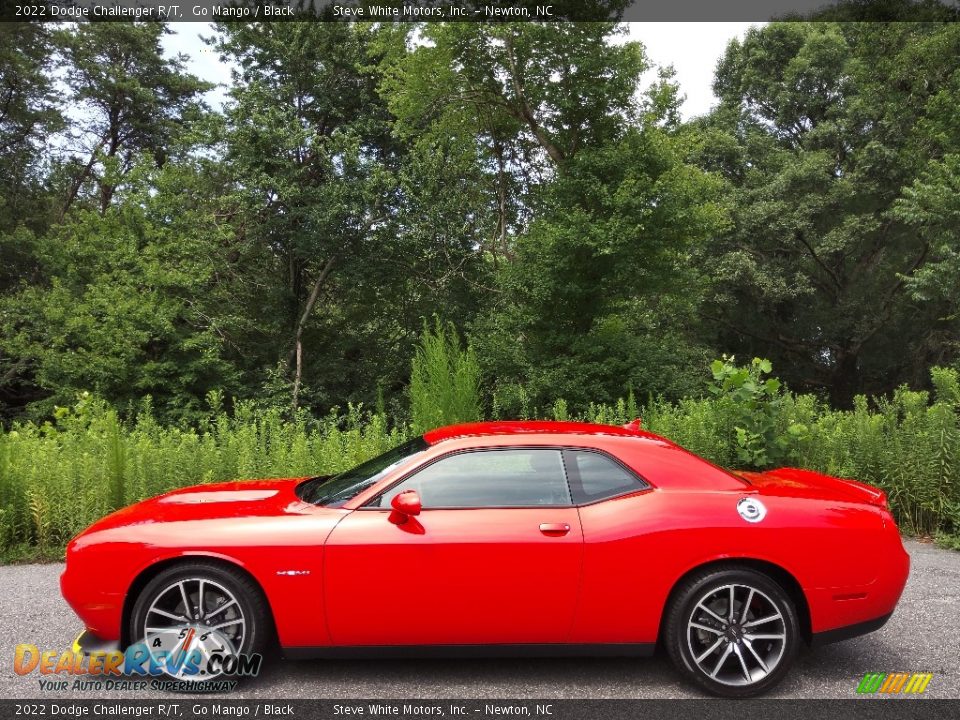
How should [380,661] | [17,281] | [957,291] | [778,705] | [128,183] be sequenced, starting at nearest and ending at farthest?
[778,705], [380,661], [957,291], [128,183], [17,281]

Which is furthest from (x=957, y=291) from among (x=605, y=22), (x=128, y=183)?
(x=128, y=183)

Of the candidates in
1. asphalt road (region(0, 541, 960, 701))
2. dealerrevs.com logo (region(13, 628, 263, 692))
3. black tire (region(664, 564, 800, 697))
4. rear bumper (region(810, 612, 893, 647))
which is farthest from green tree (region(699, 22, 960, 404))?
dealerrevs.com logo (region(13, 628, 263, 692))

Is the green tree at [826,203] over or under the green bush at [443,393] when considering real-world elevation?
over

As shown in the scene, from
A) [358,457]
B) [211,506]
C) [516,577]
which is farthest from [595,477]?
[358,457]

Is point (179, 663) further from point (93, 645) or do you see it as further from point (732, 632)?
point (732, 632)

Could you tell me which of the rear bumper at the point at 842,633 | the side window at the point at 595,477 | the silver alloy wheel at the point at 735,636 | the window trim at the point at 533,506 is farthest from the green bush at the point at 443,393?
the rear bumper at the point at 842,633

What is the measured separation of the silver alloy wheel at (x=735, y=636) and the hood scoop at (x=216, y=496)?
8.77ft

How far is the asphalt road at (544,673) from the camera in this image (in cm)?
363

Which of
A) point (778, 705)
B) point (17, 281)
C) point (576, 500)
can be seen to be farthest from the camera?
point (17, 281)

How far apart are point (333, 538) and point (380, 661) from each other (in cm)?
99

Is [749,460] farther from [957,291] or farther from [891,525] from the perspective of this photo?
[957,291]

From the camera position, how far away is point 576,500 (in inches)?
148

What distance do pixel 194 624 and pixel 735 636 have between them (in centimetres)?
292

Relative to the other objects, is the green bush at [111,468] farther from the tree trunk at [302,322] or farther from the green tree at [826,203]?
the green tree at [826,203]
